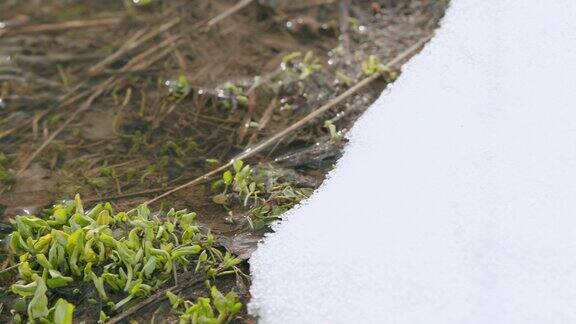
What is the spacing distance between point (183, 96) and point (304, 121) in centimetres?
61

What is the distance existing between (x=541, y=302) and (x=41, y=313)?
1439 mm

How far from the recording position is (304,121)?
9.79ft

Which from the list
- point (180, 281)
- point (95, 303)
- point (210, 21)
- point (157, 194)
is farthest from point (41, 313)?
point (210, 21)

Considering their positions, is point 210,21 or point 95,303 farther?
point 210,21

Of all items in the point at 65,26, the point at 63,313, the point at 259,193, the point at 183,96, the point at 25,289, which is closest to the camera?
the point at 63,313

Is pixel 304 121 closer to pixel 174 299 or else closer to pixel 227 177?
pixel 227 177

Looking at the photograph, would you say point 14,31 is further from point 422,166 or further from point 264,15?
point 422,166

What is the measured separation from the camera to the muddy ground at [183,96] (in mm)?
2707

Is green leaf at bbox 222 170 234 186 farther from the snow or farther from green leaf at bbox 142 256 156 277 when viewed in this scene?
green leaf at bbox 142 256 156 277

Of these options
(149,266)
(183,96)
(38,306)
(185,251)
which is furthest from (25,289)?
(183,96)

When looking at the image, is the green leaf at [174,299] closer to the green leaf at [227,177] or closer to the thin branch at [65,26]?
the green leaf at [227,177]

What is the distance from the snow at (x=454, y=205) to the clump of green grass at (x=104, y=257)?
0.25 meters

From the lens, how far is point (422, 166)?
2406 millimetres

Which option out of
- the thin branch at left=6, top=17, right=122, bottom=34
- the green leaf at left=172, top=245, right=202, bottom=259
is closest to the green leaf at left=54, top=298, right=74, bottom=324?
the green leaf at left=172, top=245, right=202, bottom=259
